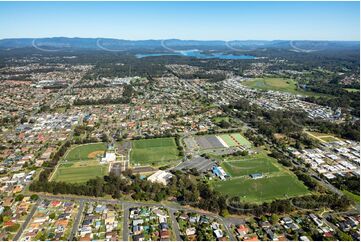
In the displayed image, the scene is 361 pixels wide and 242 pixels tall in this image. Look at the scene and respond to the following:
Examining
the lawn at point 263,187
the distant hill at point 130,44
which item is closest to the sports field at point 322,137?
the lawn at point 263,187

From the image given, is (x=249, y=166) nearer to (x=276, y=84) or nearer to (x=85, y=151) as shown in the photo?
(x=85, y=151)

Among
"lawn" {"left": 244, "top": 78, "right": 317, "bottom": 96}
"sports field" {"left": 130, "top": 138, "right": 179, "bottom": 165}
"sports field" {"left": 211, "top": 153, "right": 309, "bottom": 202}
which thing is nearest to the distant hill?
Result: "lawn" {"left": 244, "top": 78, "right": 317, "bottom": 96}

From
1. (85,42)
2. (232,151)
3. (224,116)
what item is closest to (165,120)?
(224,116)

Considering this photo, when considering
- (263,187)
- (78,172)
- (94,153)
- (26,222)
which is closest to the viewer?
(26,222)

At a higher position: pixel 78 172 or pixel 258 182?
pixel 258 182

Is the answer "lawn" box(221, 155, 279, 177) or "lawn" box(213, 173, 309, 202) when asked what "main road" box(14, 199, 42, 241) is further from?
"lawn" box(221, 155, 279, 177)

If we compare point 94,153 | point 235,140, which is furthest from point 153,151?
point 235,140

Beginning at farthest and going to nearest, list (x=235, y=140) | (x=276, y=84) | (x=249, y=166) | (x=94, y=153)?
(x=276, y=84)
(x=235, y=140)
(x=94, y=153)
(x=249, y=166)
